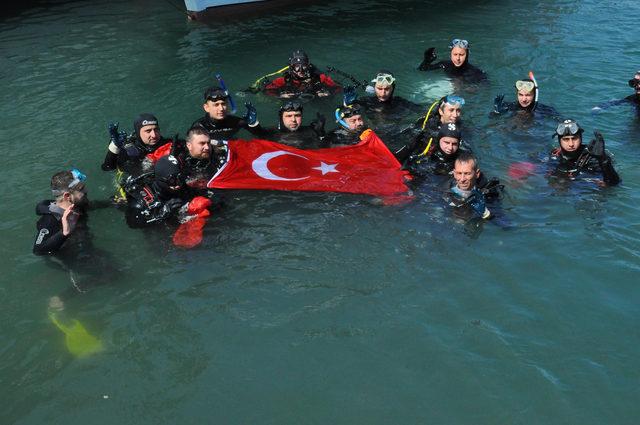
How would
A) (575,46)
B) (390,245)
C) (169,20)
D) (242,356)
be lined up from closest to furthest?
(242,356) → (390,245) → (575,46) → (169,20)

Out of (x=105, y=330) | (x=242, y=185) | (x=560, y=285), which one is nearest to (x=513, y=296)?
(x=560, y=285)

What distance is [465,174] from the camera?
269 inches

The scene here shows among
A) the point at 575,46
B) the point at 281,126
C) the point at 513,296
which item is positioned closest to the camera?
the point at 513,296

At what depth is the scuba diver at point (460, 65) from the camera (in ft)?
38.5

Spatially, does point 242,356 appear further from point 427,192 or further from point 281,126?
point 281,126

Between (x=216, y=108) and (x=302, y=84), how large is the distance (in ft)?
9.32

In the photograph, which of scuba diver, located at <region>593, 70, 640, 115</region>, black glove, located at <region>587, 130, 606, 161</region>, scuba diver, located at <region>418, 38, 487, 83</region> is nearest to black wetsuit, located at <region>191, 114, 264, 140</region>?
black glove, located at <region>587, 130, 606, 161</region>

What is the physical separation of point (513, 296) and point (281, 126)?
4815 mm

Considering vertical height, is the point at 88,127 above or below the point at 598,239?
above

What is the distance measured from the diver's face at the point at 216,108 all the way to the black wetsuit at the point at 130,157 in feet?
3.99

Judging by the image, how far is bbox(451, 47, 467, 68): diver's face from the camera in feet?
38.4

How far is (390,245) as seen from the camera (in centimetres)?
689

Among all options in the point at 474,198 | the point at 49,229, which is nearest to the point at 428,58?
the point at 474,198

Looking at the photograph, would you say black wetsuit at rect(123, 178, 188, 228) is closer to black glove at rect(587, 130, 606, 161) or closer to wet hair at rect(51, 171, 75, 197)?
wet hair at rect(51, 171, 75, 197)
